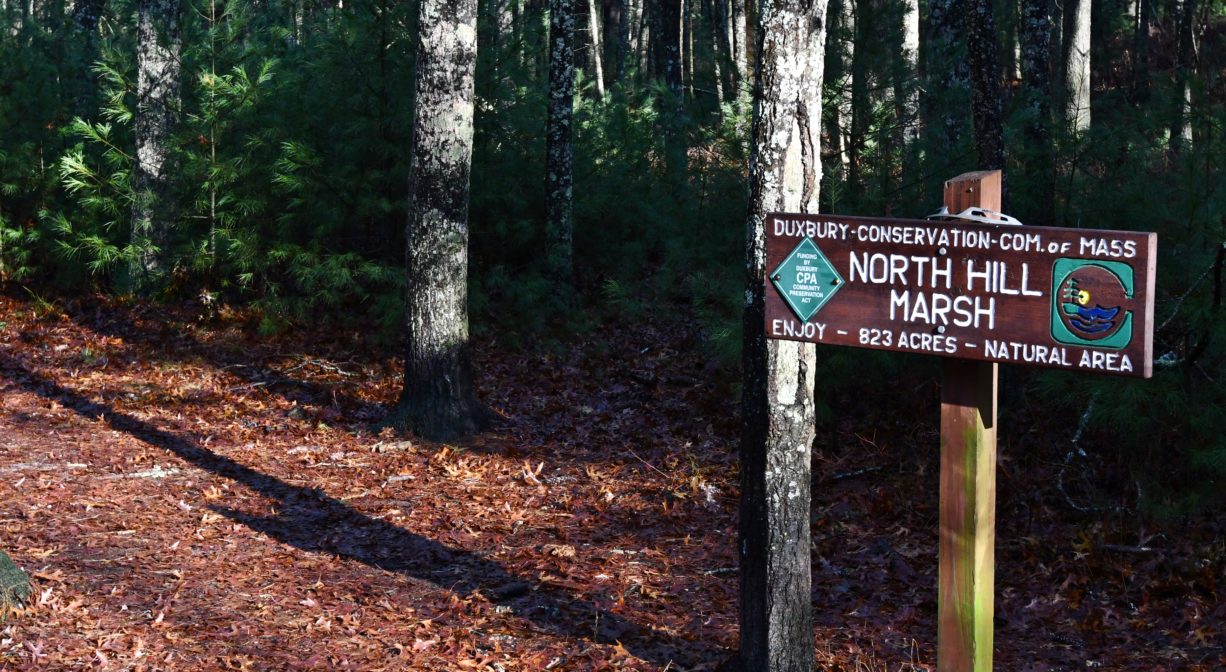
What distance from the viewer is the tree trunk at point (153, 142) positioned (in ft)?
44.2

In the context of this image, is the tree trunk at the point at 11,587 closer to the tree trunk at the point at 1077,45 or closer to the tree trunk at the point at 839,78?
the tree trunk at the point at 839,78

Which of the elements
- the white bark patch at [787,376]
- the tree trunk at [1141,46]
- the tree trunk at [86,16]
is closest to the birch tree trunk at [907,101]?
the white bark patch at [787,376]

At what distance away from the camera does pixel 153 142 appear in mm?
13641

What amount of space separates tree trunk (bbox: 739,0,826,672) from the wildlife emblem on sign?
1.34 metres

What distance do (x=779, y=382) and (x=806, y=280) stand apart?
79 centimetres

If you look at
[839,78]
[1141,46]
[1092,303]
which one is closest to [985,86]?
[839,78]

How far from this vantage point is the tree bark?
8.45 metres

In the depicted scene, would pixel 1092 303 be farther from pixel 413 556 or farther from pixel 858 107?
pixel 858 107

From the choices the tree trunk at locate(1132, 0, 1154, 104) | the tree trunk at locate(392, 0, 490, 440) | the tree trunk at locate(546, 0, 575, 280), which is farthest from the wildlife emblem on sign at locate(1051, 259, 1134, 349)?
the tree trunk at locate(1132, 0, 1154, 104)

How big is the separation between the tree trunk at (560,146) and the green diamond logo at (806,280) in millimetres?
9130

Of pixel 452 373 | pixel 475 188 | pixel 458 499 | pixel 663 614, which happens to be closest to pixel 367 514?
pixel 458 499

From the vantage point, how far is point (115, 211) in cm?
1388

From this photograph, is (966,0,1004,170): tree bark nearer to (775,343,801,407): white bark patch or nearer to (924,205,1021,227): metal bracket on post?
(775,343,801,407): white bark patch

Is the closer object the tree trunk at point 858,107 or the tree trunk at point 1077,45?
the tree trunk at point 858,107
